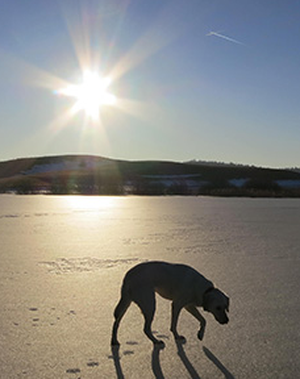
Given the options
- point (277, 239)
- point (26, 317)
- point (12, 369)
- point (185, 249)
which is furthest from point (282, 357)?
point (277, 239)

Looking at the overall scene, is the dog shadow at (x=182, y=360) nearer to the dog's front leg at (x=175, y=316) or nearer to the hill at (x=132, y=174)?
the dog's front leg at (x=175, y=316)

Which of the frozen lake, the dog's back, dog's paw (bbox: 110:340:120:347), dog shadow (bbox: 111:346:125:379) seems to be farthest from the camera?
dog's paw (bbox: 110:340:120:347)

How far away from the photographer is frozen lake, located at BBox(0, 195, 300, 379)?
3051 millimetres

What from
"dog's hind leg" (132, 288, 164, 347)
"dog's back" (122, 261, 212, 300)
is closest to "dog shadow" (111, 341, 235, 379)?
"dog's hind leg" (132, 288, 164, 347)

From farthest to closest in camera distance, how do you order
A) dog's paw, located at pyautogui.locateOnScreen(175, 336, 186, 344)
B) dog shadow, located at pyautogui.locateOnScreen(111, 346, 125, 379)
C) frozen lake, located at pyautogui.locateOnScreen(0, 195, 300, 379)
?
dog's paw, located at pyautogui.locateOnScreen(175, 336, 186, 344) < frozen lake, located at pyautogui.locateOnScreen(0, 195, 300, 379) < dog shadow, located at pyautogui.locateOnScreen(111, 346, 125, 379)

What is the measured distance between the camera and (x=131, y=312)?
434 cm

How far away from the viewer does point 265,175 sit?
73.8m

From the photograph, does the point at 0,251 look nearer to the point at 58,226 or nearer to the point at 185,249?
the point at 185,249

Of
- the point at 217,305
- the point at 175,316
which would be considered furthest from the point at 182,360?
the point at 217,305

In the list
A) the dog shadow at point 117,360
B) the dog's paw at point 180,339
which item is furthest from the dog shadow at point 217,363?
the dog shadow at point 117,360

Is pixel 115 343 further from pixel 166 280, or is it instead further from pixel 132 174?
pixel 132 174

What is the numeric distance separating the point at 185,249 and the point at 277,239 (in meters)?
2.49

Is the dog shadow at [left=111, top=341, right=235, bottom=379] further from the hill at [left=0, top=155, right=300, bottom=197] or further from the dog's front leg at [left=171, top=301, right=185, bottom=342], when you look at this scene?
the hill at [left=0, top=155, right=300, bottom=197]

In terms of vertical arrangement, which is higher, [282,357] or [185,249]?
[185,249]
